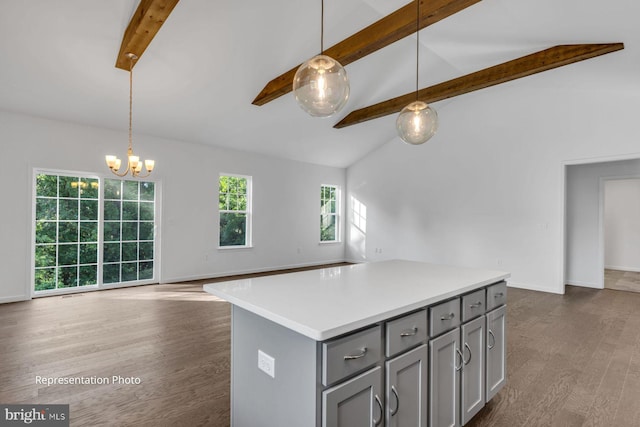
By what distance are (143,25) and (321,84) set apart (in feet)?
7.42

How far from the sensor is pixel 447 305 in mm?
1754

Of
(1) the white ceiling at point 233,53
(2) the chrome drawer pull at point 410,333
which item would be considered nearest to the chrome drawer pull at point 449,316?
(2) the chrome drawer pull at point 410,333

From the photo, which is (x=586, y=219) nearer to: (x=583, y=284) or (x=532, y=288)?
(x=583, y=284)

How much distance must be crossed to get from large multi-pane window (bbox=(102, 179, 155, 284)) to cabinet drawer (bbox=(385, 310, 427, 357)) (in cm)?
543

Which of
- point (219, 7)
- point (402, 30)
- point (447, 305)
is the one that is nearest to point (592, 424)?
point (447, 305)

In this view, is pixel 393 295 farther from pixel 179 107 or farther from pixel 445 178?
pixel 445 178

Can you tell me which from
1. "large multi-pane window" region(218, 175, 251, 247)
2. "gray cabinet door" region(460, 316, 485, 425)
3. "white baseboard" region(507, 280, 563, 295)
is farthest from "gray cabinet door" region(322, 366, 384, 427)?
"large multi-pane window" region(218, 175, 251, 247)

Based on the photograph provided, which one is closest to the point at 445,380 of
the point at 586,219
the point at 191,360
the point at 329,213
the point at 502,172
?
the point at 191,360

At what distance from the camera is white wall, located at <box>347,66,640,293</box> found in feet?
16.6

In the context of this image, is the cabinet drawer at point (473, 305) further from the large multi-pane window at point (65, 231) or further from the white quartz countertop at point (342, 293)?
the large multi-pane window at point (65, 231)

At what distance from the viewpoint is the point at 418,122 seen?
8.64 ft

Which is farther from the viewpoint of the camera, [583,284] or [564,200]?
[583,284]

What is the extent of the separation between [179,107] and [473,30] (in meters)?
4.16

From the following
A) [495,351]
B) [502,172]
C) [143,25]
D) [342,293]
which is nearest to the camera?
[342,293]
